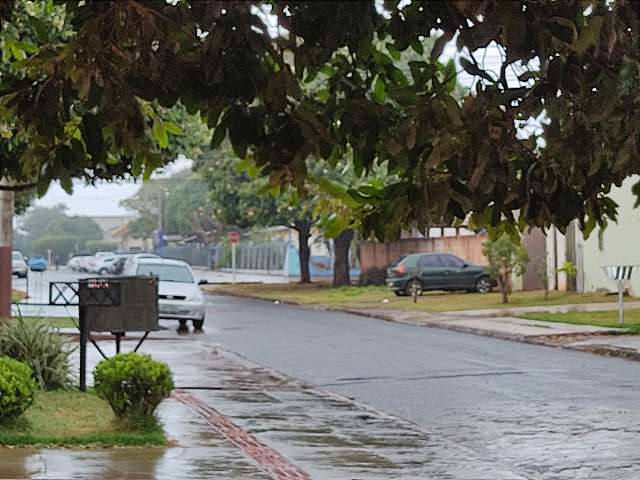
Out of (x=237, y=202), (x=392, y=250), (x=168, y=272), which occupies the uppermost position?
(x=237, y=202)

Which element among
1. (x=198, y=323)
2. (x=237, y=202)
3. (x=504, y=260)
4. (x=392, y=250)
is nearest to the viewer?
(x=198, y=323)

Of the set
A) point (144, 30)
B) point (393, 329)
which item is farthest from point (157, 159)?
point (393, 329)

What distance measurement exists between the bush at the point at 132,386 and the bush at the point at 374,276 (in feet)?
144

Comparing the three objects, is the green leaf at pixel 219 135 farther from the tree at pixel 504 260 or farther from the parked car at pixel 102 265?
the parked car at pixel 102 265

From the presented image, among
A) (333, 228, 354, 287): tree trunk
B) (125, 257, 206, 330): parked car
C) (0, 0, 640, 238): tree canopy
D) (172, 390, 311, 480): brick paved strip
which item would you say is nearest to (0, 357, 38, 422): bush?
(172, 390, 311, 480): brick paved strip

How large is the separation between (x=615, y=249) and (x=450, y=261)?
8.85m

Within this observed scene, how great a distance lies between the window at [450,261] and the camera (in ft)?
150

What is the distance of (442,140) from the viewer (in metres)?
5.99

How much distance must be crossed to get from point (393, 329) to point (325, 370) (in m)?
10.4

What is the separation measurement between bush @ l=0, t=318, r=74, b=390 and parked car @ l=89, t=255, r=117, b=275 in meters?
57.1

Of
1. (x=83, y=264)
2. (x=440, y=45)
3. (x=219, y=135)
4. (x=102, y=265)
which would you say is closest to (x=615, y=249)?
(x=440, y=45)

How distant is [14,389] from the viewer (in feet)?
38.2

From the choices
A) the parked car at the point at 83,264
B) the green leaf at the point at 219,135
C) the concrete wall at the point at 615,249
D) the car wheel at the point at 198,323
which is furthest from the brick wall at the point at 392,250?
the green leaf at the point at 219,135

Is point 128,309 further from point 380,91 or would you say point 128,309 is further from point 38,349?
point 380,91
